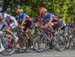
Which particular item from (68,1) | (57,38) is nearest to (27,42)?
(57,38)

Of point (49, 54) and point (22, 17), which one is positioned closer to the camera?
point (49, 54)

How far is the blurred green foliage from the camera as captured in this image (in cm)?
1636

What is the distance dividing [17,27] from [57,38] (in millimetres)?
1767

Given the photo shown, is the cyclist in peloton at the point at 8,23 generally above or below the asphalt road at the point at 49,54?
above

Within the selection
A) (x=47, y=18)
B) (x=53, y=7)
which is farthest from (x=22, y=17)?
(x=53, y=7)

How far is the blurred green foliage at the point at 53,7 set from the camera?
53.7 feet

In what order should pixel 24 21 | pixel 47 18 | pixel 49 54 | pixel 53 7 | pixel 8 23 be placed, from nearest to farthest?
1. pixel 8 23
2. pixel 49 54
3. pixel 24 21
4. pixel 47 18
5. pixel 53 7

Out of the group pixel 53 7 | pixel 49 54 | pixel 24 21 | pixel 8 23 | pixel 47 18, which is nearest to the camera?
pixel 8 23

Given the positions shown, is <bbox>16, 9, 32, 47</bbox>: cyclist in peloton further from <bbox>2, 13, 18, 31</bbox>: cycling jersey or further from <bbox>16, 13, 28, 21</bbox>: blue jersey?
<bbox>2, 13, 18, 31</bbox>: cycling jersey

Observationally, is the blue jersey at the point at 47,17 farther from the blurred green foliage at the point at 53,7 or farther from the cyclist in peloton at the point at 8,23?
the blurred green foliage at the point at 53,7

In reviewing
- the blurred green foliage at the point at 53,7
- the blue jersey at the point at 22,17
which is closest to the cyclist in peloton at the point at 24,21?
the blue jersey at the point at 22,17

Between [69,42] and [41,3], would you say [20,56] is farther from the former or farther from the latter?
[41,3]

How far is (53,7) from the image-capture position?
53.4 ft

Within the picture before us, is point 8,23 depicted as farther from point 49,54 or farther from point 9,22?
point 49,54
